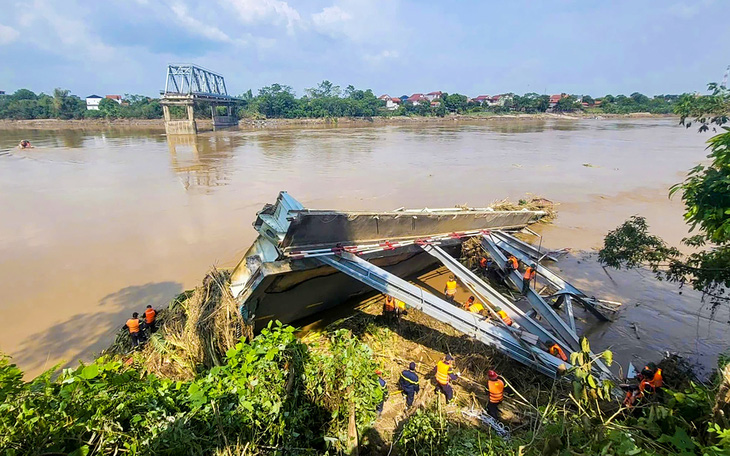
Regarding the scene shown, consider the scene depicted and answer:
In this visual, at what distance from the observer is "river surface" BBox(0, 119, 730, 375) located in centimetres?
665

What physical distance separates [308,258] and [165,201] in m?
12.9

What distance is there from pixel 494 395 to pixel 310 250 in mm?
3087

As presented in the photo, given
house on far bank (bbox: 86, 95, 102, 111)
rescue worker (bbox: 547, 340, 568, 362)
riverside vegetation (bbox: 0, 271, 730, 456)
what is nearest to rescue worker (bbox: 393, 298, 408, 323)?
riverside vegetation (bbox: 0, 271, 730, 456)

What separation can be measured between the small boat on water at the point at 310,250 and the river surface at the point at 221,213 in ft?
10.8

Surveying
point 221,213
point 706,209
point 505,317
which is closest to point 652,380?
point 505,317

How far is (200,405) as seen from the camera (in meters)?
2.53

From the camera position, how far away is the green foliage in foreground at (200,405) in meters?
2.11

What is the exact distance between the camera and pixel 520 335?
190 inches

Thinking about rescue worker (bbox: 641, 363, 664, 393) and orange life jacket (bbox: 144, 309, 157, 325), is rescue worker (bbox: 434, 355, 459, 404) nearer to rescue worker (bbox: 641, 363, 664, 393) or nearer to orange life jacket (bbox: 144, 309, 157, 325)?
rescue worker (bbox: 641, 363, 664, 393)

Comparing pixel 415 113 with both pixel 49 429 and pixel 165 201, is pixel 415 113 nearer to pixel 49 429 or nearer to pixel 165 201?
pixel 165 201

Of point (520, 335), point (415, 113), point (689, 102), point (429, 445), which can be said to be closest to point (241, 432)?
point (429, 445)

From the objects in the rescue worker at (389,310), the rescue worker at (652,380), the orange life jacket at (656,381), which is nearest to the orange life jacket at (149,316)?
the rescue worker at (389,310)

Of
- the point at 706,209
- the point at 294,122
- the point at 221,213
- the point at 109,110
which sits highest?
the point at 109,110

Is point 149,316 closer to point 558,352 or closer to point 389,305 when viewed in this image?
point 389,305
